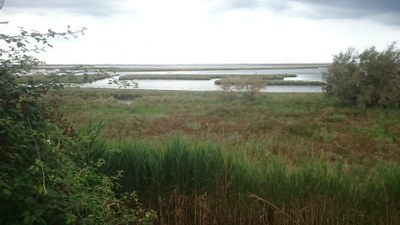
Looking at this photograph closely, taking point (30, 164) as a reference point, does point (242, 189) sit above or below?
below

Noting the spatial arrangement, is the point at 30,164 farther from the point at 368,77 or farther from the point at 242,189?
the point at 368,77

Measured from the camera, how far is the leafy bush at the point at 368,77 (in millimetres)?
33344

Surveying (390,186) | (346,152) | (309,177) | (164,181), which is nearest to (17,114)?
(164,181)

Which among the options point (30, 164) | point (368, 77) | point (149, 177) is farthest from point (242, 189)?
point (368, 77)

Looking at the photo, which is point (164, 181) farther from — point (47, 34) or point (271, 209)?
point (47, 34)

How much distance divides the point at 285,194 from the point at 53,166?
4.29 m

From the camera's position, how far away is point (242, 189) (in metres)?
6.64

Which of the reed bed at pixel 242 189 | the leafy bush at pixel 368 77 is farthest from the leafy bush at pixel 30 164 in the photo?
the leafy bush at pixel 368 77

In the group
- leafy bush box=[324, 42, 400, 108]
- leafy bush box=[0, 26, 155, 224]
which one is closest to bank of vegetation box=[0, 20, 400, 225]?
leafy bush box=[0, 26, 155, 224]

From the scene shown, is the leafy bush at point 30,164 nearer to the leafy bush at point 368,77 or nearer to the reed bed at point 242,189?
the reed bed at point 242,189

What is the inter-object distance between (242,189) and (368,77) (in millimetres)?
31921

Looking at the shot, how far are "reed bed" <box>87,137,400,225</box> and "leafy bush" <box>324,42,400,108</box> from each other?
29328 mm

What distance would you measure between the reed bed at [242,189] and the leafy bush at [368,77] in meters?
29.3

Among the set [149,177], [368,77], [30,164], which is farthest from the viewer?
[368,77]
